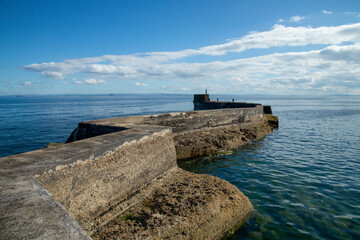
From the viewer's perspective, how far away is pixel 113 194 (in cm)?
361

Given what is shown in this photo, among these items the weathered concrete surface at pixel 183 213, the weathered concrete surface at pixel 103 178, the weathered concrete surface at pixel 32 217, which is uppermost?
the weathered concrete surface at pixel 32 217

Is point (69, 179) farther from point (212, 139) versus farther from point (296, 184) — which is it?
point (212, 139)

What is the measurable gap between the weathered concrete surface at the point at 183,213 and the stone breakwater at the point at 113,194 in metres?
0.01

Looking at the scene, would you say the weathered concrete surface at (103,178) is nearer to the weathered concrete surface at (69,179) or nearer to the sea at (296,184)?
the weathered concrete surface at (69,179)

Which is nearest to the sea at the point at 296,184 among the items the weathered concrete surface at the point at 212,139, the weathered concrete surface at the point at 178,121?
the weathered concrete surface at the point at 212,139

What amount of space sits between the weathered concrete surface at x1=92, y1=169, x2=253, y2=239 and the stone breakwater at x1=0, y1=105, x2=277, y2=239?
1 cm

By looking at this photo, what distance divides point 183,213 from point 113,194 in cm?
123

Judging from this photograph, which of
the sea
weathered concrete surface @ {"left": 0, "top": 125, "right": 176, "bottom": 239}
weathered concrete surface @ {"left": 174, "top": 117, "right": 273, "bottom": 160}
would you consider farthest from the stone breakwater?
weathered concrete surface @ {"left": 174, "top": 117, "right": 273, "bottom": 160}

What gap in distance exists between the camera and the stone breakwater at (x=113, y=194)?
1.71 meters

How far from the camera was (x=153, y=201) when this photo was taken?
411 cm

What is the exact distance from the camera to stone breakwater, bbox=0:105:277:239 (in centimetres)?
171

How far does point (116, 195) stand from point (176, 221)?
3.63 ft

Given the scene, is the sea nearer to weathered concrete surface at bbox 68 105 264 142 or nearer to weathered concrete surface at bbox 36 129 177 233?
weathered concrete surface at bbox 68 105 264 142

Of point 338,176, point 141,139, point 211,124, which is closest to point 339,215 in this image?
point 338,176
